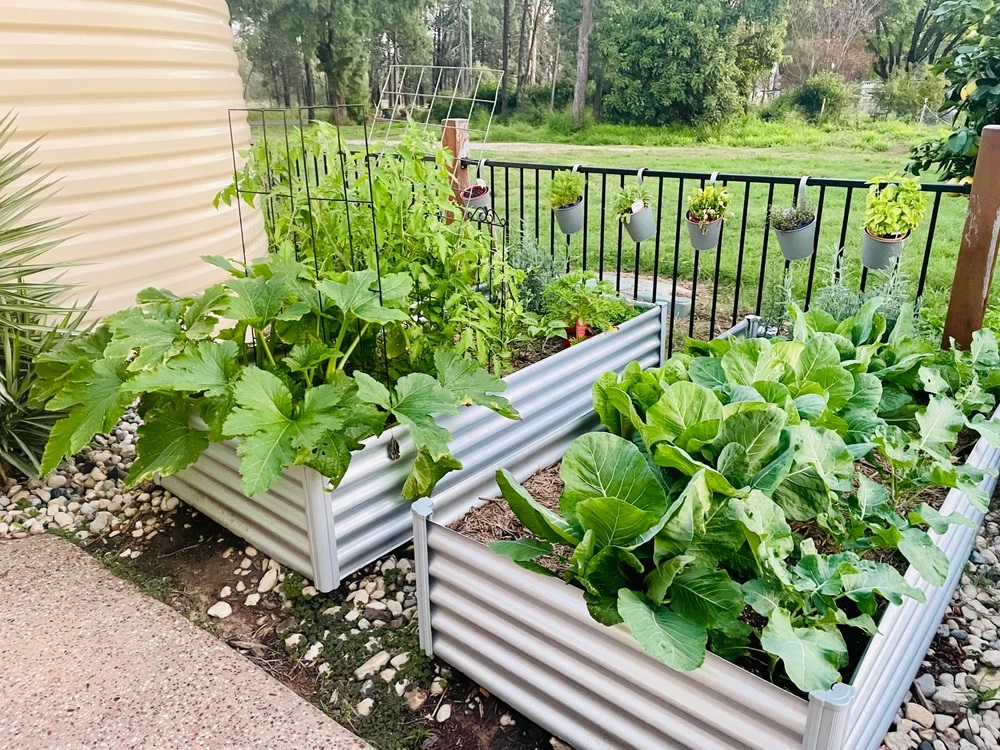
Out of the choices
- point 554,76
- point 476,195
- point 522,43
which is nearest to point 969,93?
point 476,195

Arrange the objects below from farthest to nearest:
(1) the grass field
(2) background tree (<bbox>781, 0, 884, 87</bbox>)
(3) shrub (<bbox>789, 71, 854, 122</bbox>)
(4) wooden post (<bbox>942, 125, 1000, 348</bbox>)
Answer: (2) background tree (<bbox>781, 0, 884, 87</bbox>) < (3) shrub (<bbox>789, 71, 854, 122</bbox>) < (1) the grass field < (4) wooden post (<bbox>942, 125, 1000, 348</bbox>)

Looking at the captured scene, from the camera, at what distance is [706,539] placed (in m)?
1.31

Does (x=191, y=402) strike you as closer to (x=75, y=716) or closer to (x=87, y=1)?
(x=75, y=716)

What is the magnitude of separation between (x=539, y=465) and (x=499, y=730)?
2.30 ft

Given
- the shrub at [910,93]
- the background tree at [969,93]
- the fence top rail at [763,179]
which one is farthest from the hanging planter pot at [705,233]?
the shrub at [910,93]


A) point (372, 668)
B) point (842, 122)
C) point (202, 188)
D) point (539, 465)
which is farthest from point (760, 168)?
point (372, 668)

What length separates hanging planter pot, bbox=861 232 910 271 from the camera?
8.21ft

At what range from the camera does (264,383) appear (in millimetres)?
1648

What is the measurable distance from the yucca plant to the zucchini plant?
1.85m

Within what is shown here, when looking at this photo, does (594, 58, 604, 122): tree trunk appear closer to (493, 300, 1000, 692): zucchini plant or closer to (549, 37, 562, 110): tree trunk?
(549, 37, 562, 110): tree trunk

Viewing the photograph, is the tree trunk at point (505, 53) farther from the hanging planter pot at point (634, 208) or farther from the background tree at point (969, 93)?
the background tree at point (969, 93)

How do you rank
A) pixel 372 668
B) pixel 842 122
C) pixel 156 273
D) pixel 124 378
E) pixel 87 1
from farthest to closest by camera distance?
pixel 842 122 < pixel 156 273 < pixel 87 1 < pixel 124 378 < pixel 372 668

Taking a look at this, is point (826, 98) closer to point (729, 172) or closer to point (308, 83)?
point (729, 172)

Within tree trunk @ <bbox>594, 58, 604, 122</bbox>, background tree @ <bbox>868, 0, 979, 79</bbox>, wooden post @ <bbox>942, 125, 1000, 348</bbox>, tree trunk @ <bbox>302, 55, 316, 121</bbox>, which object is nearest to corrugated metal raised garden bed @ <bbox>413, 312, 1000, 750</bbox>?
wooden post @ <bbox>942, 125, 1000, 348</bbox>
